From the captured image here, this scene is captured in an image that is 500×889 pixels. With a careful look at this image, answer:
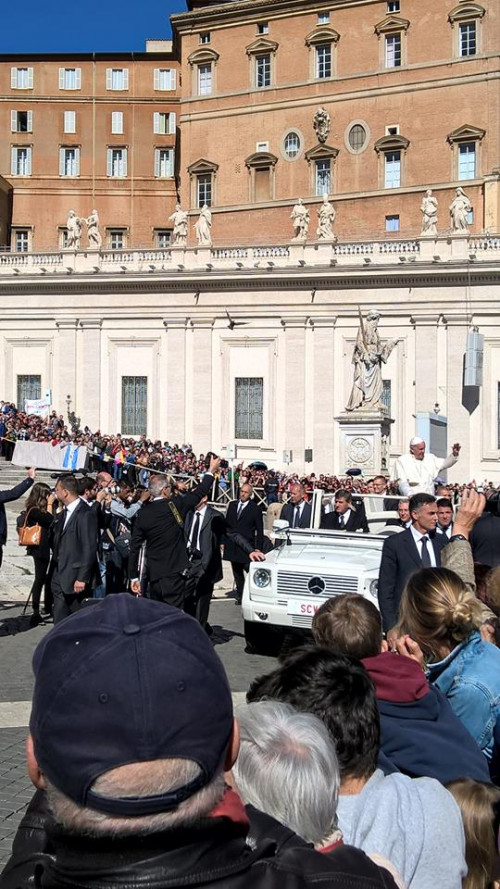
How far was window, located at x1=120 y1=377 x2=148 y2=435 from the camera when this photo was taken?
45219 millimetres

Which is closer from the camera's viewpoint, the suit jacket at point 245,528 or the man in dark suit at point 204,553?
the man in dark suit at point 204,553

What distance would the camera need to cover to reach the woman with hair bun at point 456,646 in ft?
15.1

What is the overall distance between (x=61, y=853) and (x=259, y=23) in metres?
55.5

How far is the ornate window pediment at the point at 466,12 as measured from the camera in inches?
1898

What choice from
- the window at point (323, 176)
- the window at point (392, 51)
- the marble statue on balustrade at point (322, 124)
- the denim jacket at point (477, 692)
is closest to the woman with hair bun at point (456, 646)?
the denim jacket at point (477, 692)

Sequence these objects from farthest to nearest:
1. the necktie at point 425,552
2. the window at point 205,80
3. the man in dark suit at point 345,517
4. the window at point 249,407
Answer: the window at point 205,80 → the window at point 249,407 → the man in dark suit at point 345,517 → the necktie at point 425,552

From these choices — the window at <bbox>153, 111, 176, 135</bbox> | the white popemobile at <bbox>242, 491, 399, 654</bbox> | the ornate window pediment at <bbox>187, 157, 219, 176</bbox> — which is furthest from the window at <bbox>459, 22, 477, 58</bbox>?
the white popemobile at <bbox>242, 491, 399, 654</bbox>

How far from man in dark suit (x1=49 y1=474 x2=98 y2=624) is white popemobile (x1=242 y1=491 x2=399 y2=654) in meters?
2.15

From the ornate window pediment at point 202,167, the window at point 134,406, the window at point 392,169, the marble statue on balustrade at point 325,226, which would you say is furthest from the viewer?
the ornate window pediment at point 202,167

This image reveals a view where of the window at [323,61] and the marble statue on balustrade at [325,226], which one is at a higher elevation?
the window at [323,61]

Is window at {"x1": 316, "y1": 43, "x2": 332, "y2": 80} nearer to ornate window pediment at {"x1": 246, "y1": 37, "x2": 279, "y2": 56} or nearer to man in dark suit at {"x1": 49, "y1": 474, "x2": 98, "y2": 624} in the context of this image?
ornate window pediment at {"x1": 246, "y1": 37, "x2": 279, "y2": 56}

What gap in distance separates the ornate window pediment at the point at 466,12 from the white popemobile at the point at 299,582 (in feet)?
138

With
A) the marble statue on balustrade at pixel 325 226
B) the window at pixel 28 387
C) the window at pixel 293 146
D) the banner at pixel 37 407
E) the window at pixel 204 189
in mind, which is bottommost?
the banner at pixel 37 407

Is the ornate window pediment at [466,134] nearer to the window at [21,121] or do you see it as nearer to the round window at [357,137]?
the round window at [357,137]
